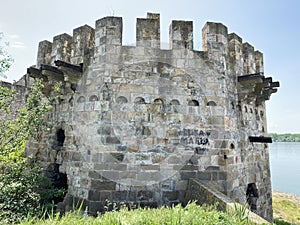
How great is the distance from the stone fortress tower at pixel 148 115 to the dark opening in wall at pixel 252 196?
3.02ft

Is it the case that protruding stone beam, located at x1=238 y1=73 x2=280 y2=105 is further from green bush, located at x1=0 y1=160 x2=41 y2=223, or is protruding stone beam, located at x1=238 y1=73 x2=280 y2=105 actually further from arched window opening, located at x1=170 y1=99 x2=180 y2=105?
green bush, located at x1=0 y1=160 x2=41 y2=223

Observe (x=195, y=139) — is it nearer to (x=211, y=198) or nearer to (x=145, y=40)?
(x=211, y=198)

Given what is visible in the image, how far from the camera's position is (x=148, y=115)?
4668 millimetres

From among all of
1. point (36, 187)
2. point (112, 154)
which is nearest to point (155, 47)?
point (112, 154)

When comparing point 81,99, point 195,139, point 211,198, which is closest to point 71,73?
point 81,99

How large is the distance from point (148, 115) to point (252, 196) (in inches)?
153

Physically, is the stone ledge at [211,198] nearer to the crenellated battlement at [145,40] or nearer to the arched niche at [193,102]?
the arched niche at [193,102]

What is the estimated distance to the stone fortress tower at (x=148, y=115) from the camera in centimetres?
450

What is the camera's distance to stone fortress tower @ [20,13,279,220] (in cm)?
450

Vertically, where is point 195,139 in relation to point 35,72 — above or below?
below

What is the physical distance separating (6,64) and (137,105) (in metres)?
2.98

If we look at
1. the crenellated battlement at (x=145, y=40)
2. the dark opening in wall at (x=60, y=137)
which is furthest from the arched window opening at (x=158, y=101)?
the dark opening in wall at (x=60, y=137)

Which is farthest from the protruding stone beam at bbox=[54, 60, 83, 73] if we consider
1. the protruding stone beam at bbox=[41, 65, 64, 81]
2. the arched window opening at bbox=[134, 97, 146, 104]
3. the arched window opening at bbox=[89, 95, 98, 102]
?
the arched window opening at bbox=[134, 97, 146, 104]

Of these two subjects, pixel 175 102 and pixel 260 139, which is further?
pixel 260 139
